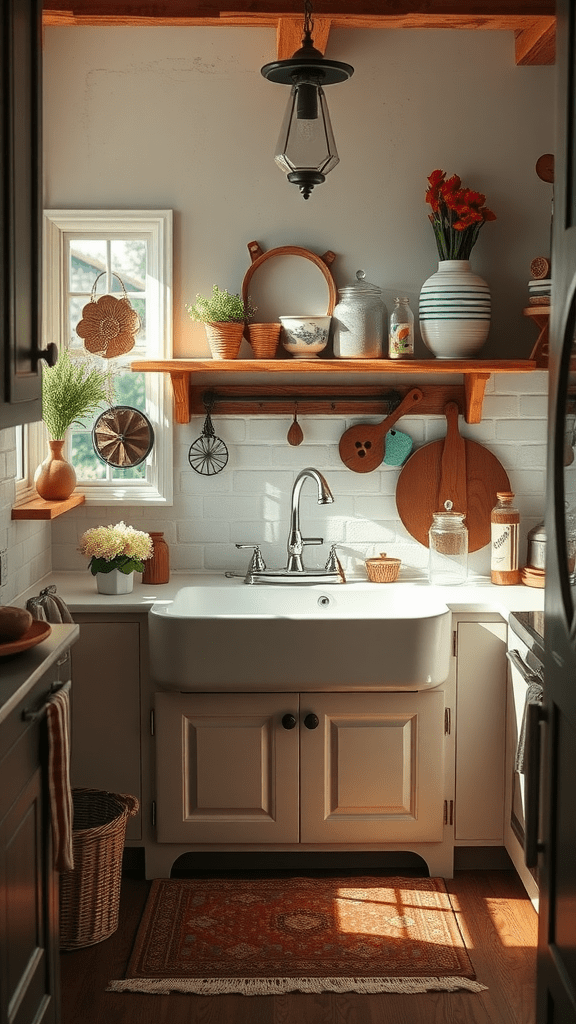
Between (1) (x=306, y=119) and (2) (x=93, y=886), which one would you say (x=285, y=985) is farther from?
(1) (x=306, y=119)

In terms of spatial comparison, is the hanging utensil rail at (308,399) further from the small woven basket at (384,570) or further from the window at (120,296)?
the small woven basket at (384,570)

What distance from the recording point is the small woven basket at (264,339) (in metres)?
3.89

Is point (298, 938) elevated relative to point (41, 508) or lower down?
lower down

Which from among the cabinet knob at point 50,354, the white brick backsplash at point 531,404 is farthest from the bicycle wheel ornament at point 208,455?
the cabinet knob at point 50,354

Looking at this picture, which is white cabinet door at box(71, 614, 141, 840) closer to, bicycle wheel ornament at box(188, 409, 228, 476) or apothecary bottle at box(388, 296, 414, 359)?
bicycle wheel ornament at box(188, 409, 228, 476)

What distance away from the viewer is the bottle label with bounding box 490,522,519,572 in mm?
3959

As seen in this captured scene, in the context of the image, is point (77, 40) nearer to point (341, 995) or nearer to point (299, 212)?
point (299, 212)

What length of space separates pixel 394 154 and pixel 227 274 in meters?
0.72

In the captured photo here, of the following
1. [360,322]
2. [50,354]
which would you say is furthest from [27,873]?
[360,322]

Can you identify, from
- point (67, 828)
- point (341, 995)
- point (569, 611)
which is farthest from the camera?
point (341, 995)

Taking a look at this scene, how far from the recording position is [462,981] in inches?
119

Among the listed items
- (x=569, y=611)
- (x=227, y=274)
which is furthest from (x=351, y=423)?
(x=569, y=611)

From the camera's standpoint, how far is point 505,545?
3.96 metres

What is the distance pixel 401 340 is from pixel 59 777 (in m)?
2.04
